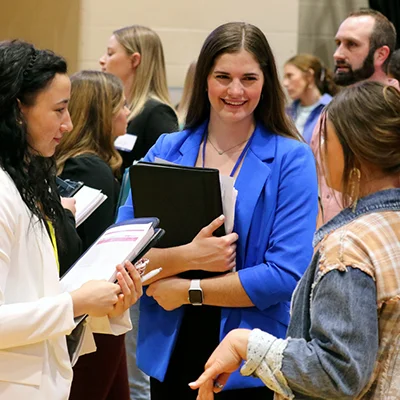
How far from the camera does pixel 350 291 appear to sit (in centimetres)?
140

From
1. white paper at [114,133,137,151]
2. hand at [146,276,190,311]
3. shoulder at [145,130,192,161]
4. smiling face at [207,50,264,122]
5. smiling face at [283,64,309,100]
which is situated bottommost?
hand at [146,276,190,311]

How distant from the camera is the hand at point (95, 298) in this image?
181cm

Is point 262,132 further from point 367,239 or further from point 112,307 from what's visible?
point 367,239

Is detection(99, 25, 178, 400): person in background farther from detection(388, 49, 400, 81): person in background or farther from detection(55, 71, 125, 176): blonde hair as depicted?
detection(388, 49, 400, 81): person in background

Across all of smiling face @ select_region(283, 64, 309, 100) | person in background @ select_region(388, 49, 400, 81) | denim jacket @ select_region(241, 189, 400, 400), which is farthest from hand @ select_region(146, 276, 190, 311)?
smiling face @ select_region(283, 64, 309, 100)

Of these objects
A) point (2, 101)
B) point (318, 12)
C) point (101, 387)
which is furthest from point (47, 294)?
point (318, 12)

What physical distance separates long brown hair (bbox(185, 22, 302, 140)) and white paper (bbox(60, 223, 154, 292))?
21.0 inches

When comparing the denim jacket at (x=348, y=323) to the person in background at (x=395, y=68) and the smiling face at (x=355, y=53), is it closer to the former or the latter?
the person in background at (x=395, y=68)

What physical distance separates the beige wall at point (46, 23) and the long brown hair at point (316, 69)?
169 cm

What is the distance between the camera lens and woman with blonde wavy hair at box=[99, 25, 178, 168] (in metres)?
3.95

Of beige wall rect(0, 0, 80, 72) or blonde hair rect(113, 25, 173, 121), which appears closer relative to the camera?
blonde hair rect(113, 25, 173, 121)

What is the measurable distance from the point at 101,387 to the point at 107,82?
1.26 meters

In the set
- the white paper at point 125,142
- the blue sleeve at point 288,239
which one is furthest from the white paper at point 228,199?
the white paper at point 125,142

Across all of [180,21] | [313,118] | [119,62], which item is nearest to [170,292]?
[119,62]
